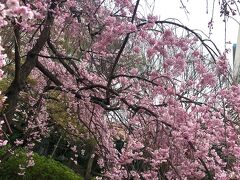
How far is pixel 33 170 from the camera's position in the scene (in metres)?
7.86

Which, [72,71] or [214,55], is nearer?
[214,55]

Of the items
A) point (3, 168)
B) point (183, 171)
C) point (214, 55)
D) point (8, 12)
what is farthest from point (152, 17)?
point (3, 168)

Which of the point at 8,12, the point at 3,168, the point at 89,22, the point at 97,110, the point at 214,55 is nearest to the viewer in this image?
the point at 8,12

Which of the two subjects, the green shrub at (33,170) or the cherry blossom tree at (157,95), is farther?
the green shrub at (33,170)

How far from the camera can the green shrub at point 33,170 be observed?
7.65 m

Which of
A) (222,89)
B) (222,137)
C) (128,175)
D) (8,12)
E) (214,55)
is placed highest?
(214,55)

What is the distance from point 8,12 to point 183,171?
10.4 feet

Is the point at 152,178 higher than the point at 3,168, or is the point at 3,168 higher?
the point at 3,168

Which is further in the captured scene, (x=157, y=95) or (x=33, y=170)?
(x=33, y=170)

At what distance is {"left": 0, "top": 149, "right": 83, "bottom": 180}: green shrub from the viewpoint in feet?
25.1

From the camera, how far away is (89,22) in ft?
16.9

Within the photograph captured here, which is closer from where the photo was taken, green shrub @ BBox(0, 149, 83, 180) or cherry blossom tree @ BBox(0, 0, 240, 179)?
cherry blossom tree @ BBox(0, 0, 240, 179)

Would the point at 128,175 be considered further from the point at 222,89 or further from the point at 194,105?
the point at 222,89

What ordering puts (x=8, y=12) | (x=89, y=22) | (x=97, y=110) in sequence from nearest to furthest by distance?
1. (x=8, y=12)
2. (x=89, y=22)
3. (x=97, y=110)
